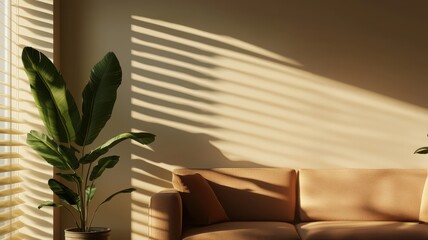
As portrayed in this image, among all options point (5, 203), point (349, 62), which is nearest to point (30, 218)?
point (5, 203)

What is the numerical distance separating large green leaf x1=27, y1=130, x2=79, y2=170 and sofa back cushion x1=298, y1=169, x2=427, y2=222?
1.65 metres

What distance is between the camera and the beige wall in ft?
15.6

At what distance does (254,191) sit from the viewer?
175 inches

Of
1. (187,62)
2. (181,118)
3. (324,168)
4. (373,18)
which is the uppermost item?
(373,18)

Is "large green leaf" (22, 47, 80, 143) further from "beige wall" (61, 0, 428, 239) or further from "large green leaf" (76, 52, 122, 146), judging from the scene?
"beige wall" (61, 0, 428, 239)

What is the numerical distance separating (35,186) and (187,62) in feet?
4.73

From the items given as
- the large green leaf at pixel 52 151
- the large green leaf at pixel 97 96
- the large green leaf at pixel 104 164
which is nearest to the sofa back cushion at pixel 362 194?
the large green leaf at pixel 104 164

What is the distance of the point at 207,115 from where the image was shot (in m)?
4.78

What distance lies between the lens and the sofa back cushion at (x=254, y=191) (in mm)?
4395

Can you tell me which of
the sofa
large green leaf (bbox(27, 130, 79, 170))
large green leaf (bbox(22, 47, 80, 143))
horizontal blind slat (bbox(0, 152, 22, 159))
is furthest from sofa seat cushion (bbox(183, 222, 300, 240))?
horizontal blind slat (bbox(0, 152, 22, 159))

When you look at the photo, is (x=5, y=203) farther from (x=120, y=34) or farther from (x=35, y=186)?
(x=120, y=34)

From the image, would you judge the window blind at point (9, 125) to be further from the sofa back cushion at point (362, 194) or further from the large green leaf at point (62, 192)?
the sofa back cushion at point (362, 194)

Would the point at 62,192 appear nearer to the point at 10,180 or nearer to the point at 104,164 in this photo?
the point at 104,164

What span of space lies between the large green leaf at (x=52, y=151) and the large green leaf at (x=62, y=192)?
0.14 metres
